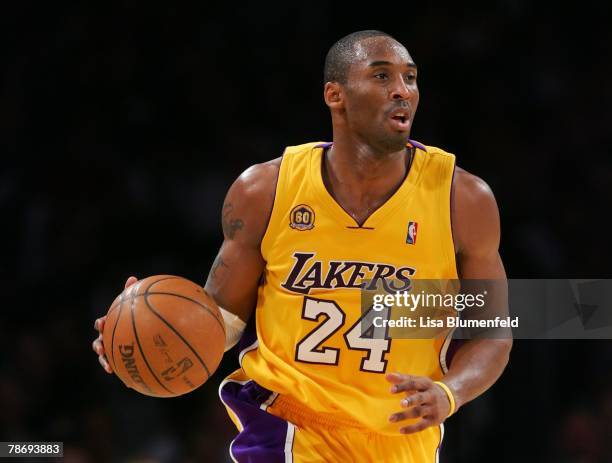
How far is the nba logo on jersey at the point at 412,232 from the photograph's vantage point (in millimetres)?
4066

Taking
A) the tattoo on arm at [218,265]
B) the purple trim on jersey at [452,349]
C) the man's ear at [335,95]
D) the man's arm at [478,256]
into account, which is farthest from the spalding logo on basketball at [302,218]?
the purple trim on jersey at [452,349]

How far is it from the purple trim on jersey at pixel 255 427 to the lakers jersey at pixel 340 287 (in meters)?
0.10

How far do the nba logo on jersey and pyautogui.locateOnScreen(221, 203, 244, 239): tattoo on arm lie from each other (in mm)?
659

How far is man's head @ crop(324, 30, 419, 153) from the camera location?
13.4ft

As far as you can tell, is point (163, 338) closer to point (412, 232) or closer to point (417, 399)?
point (417, 399)

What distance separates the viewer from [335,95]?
4.31 m

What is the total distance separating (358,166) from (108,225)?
10.8 ft

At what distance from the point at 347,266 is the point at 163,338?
2.51 feet

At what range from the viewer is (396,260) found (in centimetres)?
406

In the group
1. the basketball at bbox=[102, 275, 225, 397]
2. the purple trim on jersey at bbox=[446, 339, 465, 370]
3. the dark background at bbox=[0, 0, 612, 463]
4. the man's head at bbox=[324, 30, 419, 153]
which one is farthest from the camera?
the dark background at bbox=[0, 0, 612, 463]

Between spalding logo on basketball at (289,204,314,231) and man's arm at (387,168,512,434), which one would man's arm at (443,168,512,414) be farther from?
spalding logo on basketball at (289,204,314,231)

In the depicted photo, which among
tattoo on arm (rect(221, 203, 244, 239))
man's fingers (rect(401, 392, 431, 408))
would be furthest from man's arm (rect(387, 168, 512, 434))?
tattoo on arm (rect(221, 203, 244, 239))

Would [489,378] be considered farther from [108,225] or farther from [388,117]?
[108,225]

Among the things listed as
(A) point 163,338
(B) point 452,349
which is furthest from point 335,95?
(A) point 163,338
